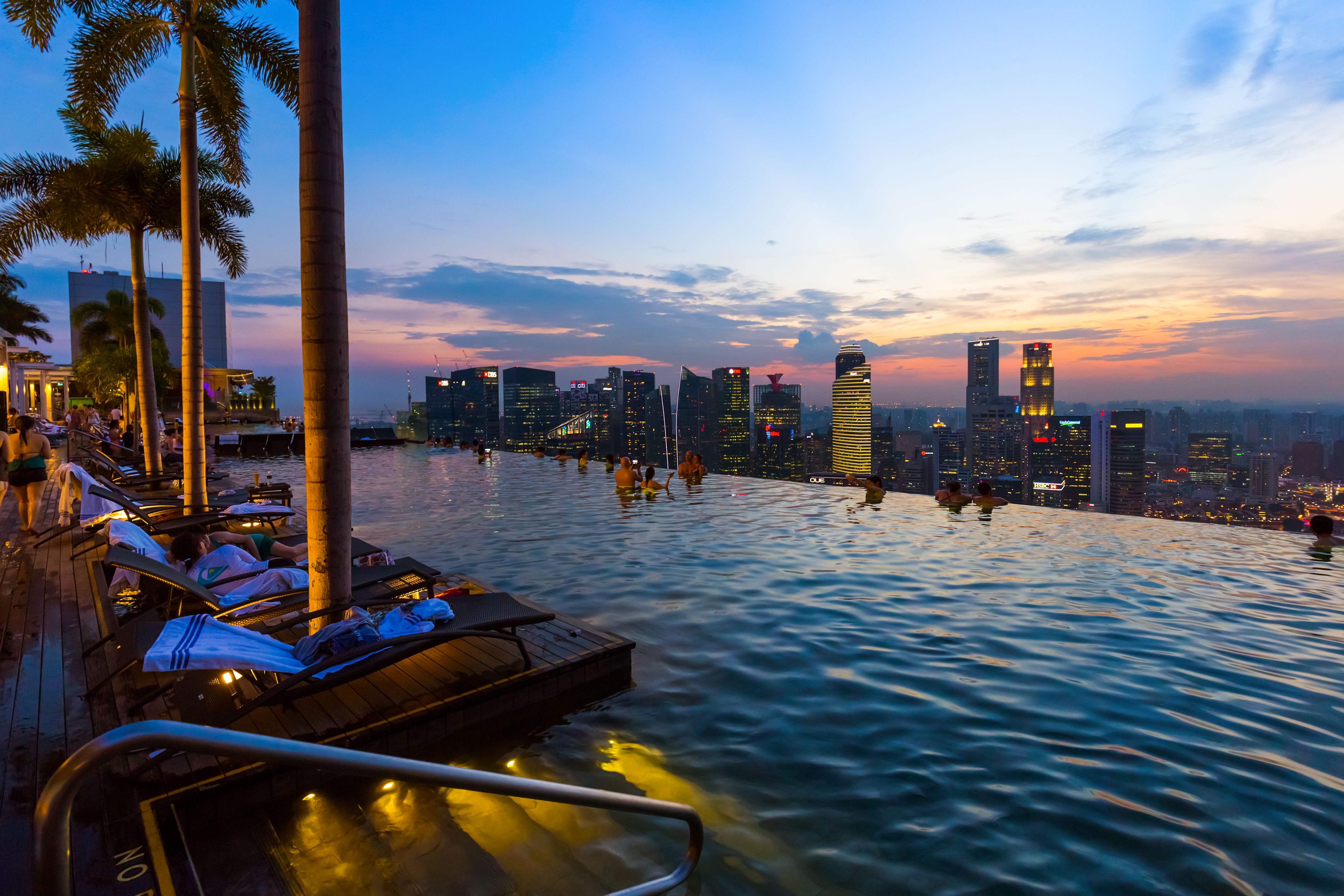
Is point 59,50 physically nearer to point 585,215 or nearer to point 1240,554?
point 1240,554

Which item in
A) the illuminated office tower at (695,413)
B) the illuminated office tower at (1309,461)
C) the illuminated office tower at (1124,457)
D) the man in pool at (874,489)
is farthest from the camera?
the illuminated office tower at (695,413)

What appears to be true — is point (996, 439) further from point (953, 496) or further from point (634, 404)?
point (953, 496)

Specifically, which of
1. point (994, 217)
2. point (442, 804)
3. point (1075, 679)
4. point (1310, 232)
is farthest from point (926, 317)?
point (442, 804)

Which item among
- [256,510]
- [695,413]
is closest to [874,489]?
[256,510]

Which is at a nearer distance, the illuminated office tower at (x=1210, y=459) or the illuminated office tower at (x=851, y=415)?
the illuminated office tower at (x=1210, y=459)

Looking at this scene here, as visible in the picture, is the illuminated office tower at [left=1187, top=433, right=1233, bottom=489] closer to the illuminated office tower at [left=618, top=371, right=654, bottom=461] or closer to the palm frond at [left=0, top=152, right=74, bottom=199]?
the illuminated office tower at [left=618, top=371, right=654, bottom=461]

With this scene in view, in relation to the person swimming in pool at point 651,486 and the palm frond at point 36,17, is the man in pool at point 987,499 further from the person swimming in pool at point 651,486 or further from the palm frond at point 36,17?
the palm frond at point 36,17

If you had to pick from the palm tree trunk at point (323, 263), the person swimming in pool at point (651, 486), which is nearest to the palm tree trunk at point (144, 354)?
the palm tree trunk at point (323, 263)
